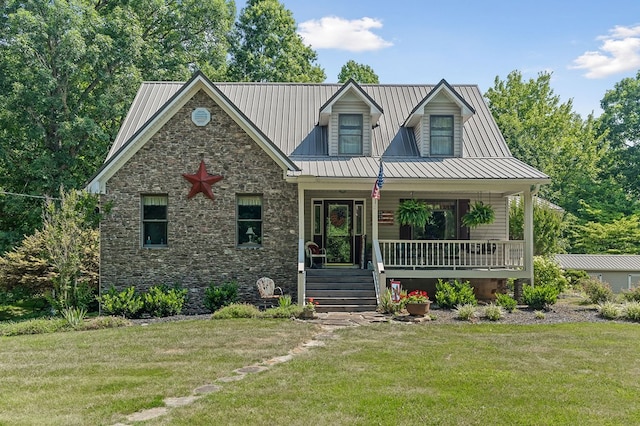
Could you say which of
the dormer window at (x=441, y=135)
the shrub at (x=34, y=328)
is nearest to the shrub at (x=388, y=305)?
the dormer window at (x=441, y=135)

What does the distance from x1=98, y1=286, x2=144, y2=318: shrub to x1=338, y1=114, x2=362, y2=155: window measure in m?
8.14

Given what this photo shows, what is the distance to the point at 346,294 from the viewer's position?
50.0 ft

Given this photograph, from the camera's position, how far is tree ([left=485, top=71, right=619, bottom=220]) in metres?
39.1

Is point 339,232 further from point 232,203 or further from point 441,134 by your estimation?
point 441,134

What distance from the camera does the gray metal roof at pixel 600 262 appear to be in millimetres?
28141

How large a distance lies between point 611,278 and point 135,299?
2500cm

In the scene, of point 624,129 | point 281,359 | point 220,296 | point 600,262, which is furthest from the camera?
point 624,129

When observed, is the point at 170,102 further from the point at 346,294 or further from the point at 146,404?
the point at 146,404

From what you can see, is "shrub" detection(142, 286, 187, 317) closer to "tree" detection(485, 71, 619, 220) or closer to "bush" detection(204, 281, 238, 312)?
"bush" detection(204, 281, 238, 312)

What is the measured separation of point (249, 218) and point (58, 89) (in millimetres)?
11520

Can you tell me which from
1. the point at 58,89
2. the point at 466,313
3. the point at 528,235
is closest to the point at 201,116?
the point at 466,313

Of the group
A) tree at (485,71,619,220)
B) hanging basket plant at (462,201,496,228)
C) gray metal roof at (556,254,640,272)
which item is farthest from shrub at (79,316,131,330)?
tree at (485,71,619,220)

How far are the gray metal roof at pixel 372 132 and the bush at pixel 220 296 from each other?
411 centimetres

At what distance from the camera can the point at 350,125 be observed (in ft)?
59.8
